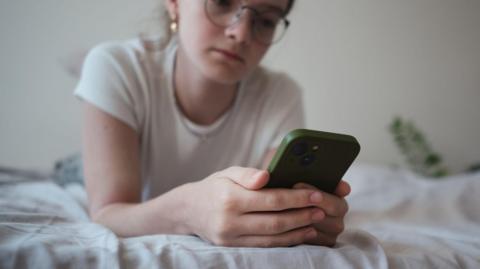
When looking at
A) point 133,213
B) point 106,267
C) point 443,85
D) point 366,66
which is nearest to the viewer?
point 106,267

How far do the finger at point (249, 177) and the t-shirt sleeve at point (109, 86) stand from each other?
304 mm

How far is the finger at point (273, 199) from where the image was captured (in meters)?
0.32

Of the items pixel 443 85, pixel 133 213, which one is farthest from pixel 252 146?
pixel 443 85

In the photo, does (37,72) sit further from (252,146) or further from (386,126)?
(386,126)

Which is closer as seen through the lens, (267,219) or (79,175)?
(267,219)

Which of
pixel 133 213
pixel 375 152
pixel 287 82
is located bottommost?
pixel 375 152

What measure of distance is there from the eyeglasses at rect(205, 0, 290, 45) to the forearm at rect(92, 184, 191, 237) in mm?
299

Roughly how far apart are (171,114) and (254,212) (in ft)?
1.27

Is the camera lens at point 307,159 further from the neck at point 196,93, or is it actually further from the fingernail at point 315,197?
the neck at point 196,93

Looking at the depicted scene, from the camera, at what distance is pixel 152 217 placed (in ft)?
1.34

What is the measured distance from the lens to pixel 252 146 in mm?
767

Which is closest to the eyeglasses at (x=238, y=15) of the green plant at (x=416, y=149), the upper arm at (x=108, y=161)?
the upper arm at (x=108, y=161)

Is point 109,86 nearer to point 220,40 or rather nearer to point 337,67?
point 220,40

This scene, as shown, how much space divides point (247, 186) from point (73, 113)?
3.75 feet
